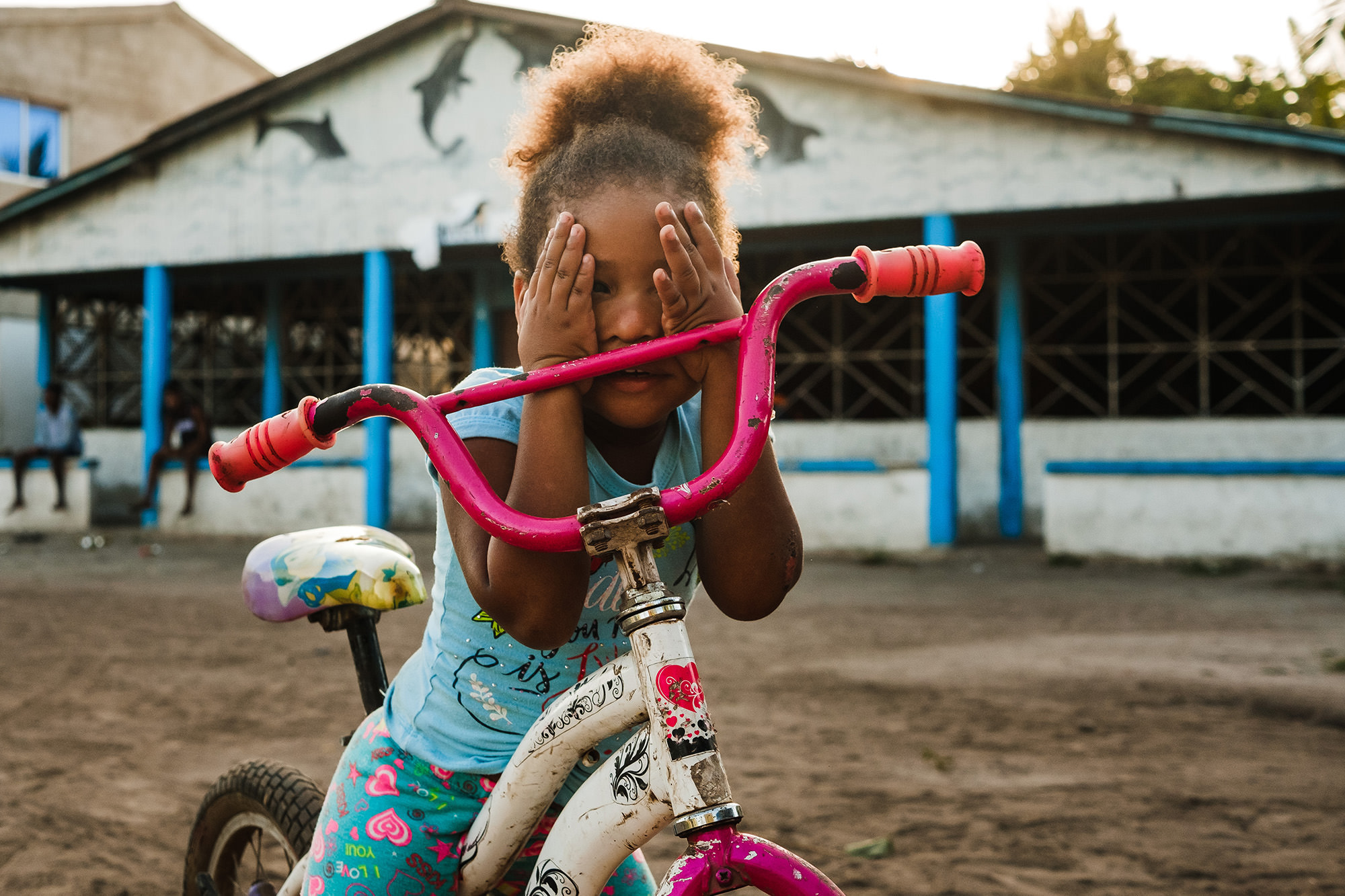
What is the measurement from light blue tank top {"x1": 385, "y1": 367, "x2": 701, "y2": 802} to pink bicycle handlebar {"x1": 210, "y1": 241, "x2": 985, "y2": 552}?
0.23 meters

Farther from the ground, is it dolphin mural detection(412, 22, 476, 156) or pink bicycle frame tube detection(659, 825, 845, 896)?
dolphin mural detection(412, 22, 476, 156)

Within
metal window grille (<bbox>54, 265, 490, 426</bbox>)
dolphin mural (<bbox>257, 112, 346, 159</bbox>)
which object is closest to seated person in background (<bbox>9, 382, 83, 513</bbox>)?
metal window grille (<bbox>54, 265, 490, 426</bbox>)

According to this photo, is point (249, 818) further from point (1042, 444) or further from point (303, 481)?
point (303, 481)

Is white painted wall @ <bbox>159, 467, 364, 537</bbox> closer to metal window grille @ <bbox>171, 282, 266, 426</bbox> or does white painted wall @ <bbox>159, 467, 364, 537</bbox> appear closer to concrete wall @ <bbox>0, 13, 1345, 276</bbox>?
metal window grille @ <bbox>171, 282, 266, 426</bbox>

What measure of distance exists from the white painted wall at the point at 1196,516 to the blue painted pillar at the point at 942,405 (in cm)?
83

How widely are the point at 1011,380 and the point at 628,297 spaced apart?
376 inches

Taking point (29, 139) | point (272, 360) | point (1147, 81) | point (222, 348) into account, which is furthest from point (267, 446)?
point (1147, 81)

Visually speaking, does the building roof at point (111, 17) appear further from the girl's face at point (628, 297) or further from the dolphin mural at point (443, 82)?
the girl's face at point (628, 297)

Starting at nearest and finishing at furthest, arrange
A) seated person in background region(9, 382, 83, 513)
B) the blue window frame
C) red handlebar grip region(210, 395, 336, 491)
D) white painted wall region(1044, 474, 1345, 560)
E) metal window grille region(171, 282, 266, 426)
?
red handlebar grip region(210, 395, 336, 491) → white painted wall region(1044, 474, 1345, 560) → seated person in background region(9, 382, 83, 513) → metal window grille region(171, 282, 266, 426) → the blue window frame

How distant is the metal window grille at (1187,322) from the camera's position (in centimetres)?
903

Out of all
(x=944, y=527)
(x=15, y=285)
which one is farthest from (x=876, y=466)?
(x=15, y=285)

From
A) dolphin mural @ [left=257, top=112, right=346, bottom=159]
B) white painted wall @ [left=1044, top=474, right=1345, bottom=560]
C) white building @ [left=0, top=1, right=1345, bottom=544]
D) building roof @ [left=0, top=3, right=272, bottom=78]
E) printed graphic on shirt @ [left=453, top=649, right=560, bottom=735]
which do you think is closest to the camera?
printed graphic on shirt @ [left=453, top=649, right=560, bottom=735]

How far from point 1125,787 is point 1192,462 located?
620 cm

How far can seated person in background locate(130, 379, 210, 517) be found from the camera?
1081 centimetres
